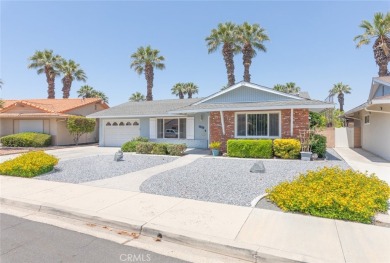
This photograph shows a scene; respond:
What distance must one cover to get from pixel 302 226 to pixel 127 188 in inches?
198

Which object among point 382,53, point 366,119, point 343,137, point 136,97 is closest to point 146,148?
point 366,119

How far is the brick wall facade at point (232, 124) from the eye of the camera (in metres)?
13.3

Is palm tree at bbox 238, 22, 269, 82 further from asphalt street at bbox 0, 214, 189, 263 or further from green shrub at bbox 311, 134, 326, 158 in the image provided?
asphalt street at bbox 0, 214, 189, 263

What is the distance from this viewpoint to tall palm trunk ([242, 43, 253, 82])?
27375mm

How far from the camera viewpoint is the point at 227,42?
27.2 metres

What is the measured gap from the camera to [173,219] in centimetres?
485

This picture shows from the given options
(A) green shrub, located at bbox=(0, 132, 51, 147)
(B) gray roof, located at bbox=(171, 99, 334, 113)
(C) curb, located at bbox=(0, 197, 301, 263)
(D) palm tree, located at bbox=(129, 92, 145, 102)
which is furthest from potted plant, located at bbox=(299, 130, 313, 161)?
(D) palm tree, located at bbox=(129, 92, 145, 102)

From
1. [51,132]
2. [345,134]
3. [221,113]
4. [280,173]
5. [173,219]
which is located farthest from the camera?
[51,132]

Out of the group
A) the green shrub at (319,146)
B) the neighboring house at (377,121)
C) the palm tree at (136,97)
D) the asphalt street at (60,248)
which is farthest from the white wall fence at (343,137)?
the palm tree at (136,97)

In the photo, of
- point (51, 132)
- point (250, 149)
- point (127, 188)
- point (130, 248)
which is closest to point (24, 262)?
point (130, 248)

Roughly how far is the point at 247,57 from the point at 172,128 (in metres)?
14.2

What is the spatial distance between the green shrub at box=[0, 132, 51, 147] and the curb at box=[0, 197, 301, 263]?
1836cm

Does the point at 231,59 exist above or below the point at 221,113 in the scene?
above

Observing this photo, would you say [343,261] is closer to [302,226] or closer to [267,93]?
[302,226]
